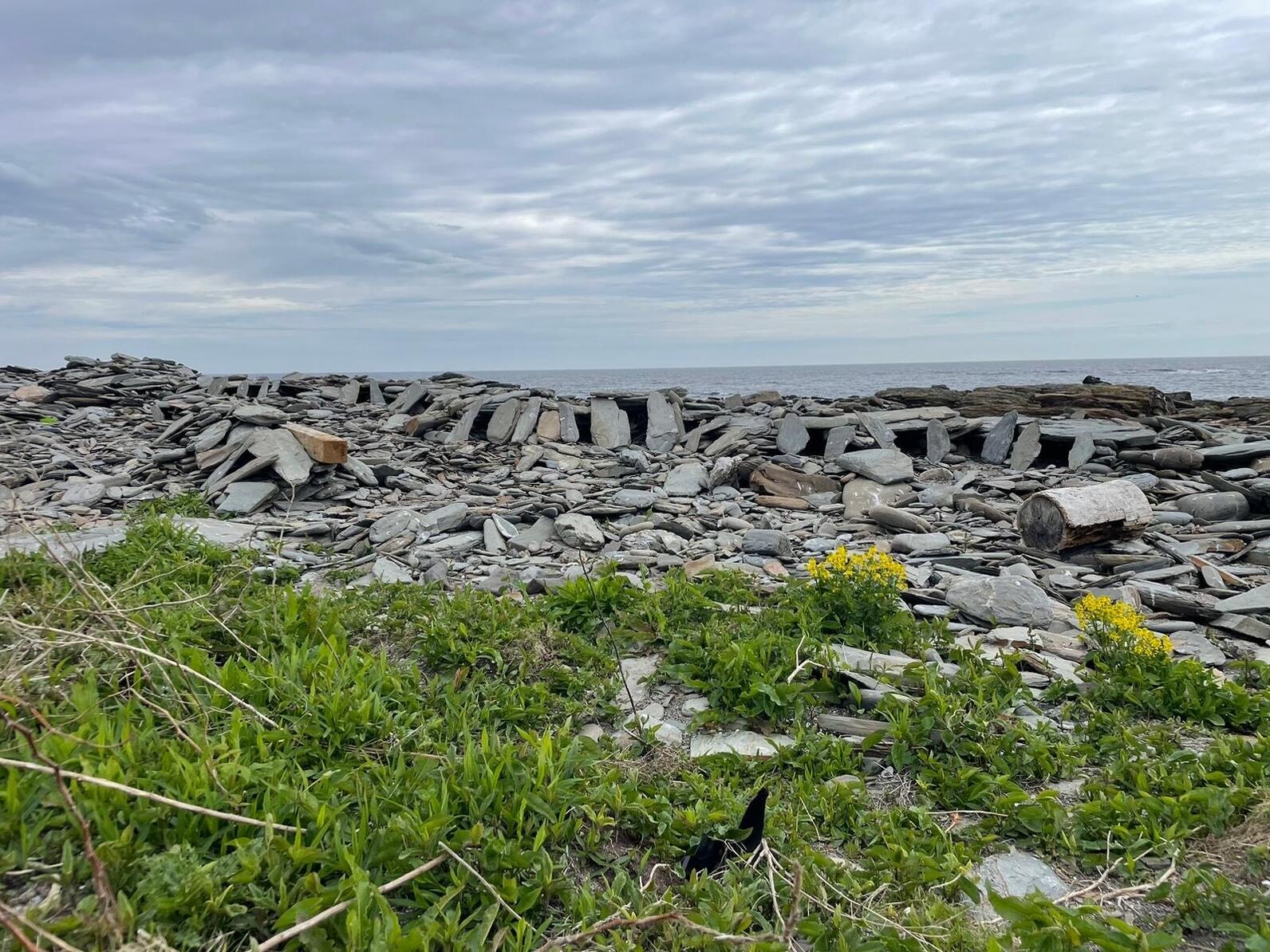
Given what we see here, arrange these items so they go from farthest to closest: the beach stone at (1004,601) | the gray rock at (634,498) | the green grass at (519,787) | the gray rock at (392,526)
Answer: the gray rock at (634,498)
the gray rock at (392,526)
the beach stone at (1004,601)
the green grass at (519,787)

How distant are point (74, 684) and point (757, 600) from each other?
4.16 m

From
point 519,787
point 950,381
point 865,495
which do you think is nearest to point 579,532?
point 865,495

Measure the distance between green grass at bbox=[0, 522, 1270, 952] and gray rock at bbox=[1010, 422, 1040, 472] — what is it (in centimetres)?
852

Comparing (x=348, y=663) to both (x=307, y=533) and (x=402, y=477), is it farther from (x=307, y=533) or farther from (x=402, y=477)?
(x=402, y=477)

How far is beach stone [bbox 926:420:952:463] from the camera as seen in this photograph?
13.4 metres

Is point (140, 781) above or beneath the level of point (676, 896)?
above

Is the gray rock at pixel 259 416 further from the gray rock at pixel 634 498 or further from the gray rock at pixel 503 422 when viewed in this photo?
the gray rock at pixel 634 498

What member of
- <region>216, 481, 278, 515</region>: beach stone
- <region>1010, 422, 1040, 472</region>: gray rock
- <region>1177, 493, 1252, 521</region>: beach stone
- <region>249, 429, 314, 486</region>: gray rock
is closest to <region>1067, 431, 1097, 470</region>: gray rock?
<region>1010, 422, 1040, 472</region>: gray rock

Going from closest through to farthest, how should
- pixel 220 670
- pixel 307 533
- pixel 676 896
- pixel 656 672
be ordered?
pixel 676 896, pixel 220 670, pixel 656 672, pixel 307 533

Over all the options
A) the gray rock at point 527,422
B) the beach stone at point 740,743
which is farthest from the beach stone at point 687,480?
the beach stone at point 740,743

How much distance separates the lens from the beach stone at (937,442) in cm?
1343

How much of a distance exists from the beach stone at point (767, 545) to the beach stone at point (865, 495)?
201 cm

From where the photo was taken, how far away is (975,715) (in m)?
4.27

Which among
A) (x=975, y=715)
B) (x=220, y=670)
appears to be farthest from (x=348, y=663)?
(x=975, y=715)
